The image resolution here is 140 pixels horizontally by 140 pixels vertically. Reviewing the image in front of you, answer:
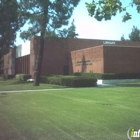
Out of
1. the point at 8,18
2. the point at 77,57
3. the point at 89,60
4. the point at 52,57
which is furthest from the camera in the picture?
the point at 52,57

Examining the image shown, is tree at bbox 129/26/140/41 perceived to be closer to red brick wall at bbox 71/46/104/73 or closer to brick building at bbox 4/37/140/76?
brick building at bbox 4/37/140/76

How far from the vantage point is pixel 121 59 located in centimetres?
3438

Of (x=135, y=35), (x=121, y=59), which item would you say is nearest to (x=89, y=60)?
(x=121, y=59)

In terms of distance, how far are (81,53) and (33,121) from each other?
31629 mm

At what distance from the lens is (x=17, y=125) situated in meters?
8.09

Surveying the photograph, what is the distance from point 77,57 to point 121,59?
29.0 ft

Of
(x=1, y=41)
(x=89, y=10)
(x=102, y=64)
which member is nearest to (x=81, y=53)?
(x=102, y=64)

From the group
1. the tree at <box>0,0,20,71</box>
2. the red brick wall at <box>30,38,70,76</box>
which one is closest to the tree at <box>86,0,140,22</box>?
Result: the tree at <box>0,0,20,71</box>

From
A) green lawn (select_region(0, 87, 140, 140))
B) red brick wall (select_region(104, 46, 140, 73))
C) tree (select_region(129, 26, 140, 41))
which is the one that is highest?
tree (select_region(129, 26, 140, 41))

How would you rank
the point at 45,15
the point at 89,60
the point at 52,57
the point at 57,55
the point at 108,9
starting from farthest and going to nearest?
the point at 57,55 < the point at 52,57 < the point at 89,60 < the point at 45,15 < the point at 108,9

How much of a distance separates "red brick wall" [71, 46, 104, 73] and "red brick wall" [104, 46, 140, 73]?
2.52 feet

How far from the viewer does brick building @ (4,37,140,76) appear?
34062 mm

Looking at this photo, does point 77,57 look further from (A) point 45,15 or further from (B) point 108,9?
(B) point 108,9

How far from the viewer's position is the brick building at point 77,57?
34.1 metres
